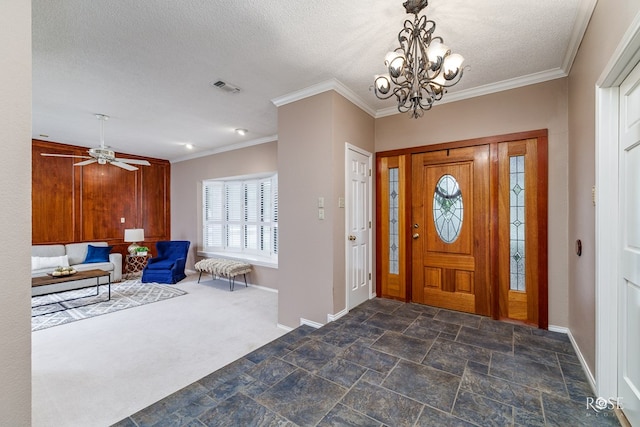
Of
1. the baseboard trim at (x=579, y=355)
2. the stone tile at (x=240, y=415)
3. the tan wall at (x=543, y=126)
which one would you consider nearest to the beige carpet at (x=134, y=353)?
the stone tile at (x=240, y=415)

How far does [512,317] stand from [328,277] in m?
2.00

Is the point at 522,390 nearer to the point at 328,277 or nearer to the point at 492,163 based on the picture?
the point at 328,277

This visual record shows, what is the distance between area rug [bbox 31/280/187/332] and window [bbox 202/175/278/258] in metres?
1.44

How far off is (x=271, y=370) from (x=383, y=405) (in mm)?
845

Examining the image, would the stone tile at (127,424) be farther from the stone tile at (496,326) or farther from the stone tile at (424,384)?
the stone tile at (496,326)

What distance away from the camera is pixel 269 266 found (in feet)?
16.8

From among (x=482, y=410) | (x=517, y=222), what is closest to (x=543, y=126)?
(x=517, y=222)

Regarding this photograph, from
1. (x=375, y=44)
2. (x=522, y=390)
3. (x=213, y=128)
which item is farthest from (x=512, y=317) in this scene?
(x=213, y=128)

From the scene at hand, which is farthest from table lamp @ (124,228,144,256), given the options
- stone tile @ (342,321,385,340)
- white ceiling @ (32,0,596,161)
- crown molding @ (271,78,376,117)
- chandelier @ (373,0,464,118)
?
chandelier @ (373,0,464,118)

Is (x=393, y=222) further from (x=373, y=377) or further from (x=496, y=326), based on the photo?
(x=373, y=377)

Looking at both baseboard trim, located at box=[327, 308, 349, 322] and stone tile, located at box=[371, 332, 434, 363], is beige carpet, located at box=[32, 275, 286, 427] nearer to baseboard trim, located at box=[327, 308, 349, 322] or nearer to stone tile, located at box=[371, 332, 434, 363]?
baseboard trim, located at box=[327, 308, 349, 322]

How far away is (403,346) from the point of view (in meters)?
2.37

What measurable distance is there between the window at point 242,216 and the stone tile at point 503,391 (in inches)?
156

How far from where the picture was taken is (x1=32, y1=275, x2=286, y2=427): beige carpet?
2121mm
